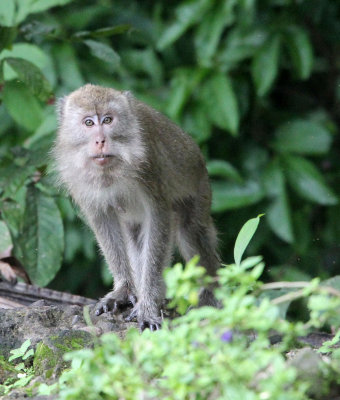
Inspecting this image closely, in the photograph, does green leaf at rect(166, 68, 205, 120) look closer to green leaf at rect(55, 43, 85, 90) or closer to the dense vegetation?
the dense vegetation

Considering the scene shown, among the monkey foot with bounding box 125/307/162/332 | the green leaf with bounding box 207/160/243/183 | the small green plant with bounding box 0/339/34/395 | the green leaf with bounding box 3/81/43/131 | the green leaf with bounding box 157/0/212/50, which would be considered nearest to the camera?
the small green plant with bounding box 0/339/34/395

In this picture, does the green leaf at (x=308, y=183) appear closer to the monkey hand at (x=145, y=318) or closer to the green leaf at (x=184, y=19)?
the green leaf at (x=184, y=19)

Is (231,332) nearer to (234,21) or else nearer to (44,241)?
(44,241)

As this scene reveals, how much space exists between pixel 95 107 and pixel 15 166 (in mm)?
1116

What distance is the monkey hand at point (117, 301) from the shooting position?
5520mm

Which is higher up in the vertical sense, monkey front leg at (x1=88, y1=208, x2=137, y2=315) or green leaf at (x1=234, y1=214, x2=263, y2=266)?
green leaf at (x1=234, y1=214, x2=263, y2=266)

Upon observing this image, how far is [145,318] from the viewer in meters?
5.26

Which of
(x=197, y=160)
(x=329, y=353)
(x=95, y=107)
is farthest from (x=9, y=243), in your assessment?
(x=329, y=353)

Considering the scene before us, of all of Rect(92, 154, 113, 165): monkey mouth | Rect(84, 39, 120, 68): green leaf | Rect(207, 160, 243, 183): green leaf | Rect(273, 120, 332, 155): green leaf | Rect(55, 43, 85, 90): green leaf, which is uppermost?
Rect(84, 39, 120, 68): green leaf

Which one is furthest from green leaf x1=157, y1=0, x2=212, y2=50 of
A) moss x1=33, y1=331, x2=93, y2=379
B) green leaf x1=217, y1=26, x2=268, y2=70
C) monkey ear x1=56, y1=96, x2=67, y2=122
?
moss x1=33, y1=331, x2=93, y2=379

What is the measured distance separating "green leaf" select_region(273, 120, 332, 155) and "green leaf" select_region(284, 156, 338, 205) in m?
0.18

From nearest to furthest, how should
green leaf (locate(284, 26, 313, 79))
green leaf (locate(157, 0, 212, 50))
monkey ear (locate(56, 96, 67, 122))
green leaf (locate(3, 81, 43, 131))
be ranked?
monkey ear (locate(56, 96, 67, 122)) < green leaf (locate(3, 81, 43, 131)) < green leaf (locate(157, 0, 212, 50)) < green leaf (locate(284, 26, 313, 79))

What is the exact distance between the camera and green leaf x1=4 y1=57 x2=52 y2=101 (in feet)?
20.0

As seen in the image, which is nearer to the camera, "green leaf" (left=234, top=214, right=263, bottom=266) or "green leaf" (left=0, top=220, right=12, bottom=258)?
"green leaf" (left=234, top=214, right=263, bottom=266)
